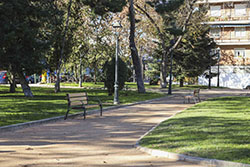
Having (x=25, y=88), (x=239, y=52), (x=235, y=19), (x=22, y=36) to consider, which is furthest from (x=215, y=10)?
(x=22, y=36)

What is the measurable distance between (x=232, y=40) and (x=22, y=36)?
130 ft

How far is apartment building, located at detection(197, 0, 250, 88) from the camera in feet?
169

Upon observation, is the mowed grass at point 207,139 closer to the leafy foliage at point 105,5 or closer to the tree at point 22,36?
the tree at point 22,36

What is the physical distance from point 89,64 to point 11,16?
21.1 m

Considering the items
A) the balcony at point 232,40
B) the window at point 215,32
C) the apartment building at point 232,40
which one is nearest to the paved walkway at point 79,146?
the apartment building at point 232,40

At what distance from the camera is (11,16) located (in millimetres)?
19719

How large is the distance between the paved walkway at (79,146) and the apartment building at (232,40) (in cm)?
4280

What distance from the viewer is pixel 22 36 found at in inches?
768

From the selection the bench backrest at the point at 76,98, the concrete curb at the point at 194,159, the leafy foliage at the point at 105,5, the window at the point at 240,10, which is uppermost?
the window at the point at 240,10

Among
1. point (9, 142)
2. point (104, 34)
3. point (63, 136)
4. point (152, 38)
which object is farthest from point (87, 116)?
point (152, 38)

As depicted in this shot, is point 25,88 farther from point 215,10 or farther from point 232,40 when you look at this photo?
point 215,10

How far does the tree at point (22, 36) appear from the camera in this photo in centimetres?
1908

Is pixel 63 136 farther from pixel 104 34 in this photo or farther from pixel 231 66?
pixel 231 66

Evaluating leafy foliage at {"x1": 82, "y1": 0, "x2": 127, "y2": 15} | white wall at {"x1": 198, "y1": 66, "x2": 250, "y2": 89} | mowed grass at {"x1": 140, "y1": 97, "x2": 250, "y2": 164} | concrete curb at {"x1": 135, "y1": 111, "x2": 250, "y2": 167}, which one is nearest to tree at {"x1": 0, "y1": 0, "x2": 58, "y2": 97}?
leafy foliage at {"x1": 82, "y1": 0, "x2": 127, "y2": 15}
